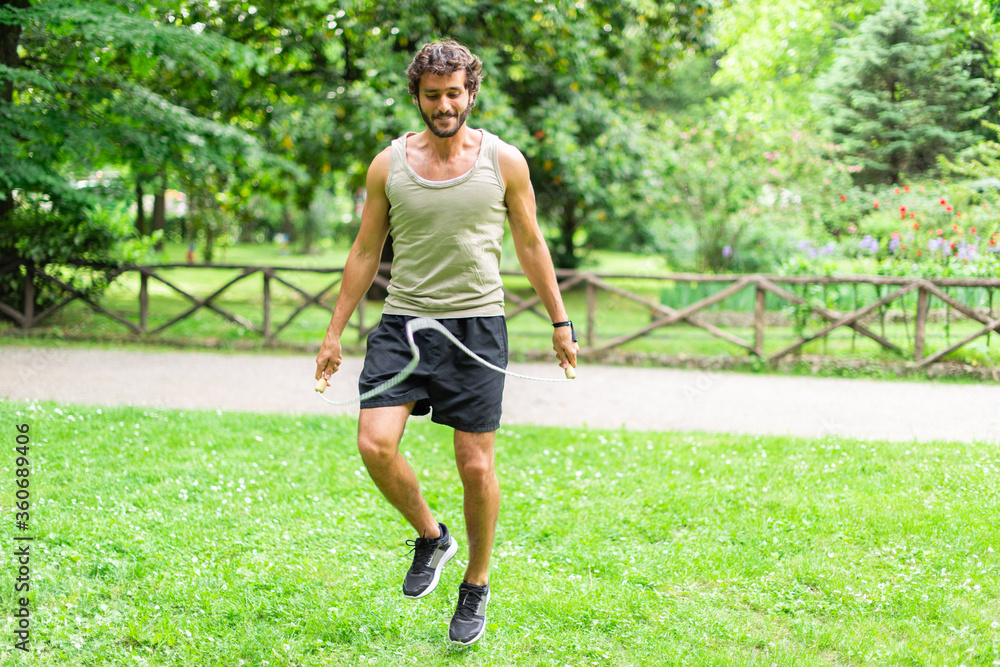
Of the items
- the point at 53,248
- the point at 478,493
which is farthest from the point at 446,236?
the point at 53,248

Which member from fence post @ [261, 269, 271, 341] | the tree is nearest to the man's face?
the tree

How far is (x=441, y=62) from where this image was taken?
9.42ft

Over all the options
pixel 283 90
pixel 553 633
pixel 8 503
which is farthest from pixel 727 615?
pixel 283 90

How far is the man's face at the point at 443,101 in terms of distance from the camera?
9.46ft

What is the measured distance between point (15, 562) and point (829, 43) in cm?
779

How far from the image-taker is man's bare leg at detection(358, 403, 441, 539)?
2.90 meters

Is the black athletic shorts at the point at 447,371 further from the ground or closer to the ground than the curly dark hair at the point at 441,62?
closer to the ground

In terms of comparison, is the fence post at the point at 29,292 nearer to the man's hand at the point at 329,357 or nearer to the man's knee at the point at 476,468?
the man's hand at the point at 329,357

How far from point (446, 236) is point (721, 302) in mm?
7315

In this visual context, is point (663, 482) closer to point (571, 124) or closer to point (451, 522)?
point (451, 522)

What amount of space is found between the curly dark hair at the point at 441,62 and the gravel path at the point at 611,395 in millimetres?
3755

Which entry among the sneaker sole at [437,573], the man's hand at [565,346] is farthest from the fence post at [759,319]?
the sneaker sole at [437,573]

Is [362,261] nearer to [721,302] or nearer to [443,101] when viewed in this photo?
[443,101]

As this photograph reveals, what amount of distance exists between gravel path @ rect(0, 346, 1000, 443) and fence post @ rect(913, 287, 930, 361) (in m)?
0.56
